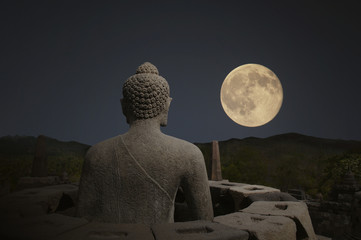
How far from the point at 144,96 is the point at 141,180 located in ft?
2.94

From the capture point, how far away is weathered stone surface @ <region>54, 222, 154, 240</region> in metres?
1.69

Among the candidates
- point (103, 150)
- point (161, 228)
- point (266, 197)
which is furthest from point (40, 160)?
point (161, 228)

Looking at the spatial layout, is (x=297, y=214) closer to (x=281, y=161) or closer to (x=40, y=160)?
(x=40, y=160)

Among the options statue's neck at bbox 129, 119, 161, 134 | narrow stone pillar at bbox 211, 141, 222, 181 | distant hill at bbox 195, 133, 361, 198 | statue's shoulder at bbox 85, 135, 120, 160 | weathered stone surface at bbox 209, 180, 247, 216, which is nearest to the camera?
statue's shoulder at bbox 85, 135, 120, 160

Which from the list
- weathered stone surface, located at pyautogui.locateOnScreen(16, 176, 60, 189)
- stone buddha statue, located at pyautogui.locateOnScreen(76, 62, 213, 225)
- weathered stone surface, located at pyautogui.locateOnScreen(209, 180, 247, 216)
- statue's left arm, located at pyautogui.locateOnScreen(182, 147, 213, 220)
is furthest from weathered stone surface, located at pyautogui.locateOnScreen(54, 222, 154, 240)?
weathered stone surface, located at pyautogui.locateOnScreen(16, 176, 60, 189)

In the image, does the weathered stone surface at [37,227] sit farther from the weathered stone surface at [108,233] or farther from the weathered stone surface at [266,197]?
the weathered stone surface at [266,197]

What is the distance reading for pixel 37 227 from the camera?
189 cm

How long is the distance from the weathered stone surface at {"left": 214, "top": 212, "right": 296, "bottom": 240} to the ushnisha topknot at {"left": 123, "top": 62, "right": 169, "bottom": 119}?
1.31 meters

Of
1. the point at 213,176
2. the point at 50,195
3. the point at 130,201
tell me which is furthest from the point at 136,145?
the point at 213,176

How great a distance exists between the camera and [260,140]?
32969 mm

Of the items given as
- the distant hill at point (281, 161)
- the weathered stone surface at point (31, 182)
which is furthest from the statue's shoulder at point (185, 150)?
the distant hill at point (281, 161)

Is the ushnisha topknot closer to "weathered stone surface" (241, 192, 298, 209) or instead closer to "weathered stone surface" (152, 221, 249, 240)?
"weathered stone surface" (152, 221, 249, 240)

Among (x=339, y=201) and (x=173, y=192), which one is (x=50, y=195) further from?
(x=339, y=201)

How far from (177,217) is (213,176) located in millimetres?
7025
